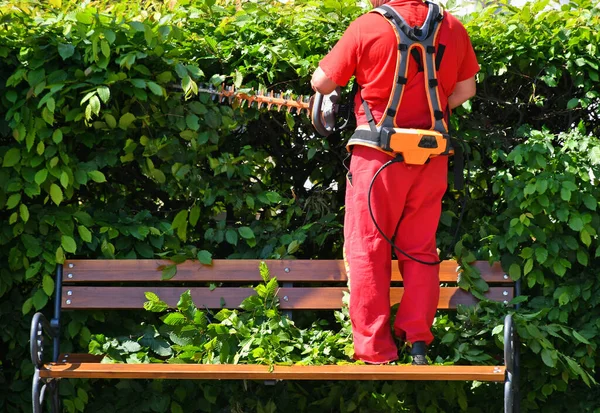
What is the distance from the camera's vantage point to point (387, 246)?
4.36 m

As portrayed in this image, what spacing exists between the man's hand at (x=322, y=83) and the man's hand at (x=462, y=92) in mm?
550

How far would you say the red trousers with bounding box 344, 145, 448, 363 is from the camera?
432cm

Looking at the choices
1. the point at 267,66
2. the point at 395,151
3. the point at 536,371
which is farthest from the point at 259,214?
the point at 536,371

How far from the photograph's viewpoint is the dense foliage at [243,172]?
15.1 feet

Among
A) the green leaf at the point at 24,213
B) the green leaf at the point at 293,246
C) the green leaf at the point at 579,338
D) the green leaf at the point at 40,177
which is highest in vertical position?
the green leaf at the point at 40,177

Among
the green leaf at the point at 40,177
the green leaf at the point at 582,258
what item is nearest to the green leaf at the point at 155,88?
the green leaf at the point at 40,177

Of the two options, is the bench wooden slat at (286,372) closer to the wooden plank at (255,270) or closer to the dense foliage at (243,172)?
the dense foliage at (243,172)

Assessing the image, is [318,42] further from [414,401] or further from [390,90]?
[414,401]

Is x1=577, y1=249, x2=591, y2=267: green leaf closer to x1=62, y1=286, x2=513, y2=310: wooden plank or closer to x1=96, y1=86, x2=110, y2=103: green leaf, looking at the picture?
x1=62, y1=286, x2=513, y2=310: wooden plank

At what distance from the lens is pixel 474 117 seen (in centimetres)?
504

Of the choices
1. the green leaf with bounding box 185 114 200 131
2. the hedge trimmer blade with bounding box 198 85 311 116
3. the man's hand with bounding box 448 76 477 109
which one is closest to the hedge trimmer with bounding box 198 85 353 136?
the hedge trimmer blade with bounding box 198 85 311 116

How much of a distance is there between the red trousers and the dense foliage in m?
0.26

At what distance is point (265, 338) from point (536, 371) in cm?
131

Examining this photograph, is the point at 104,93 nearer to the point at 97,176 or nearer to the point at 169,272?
the point at 97,176
